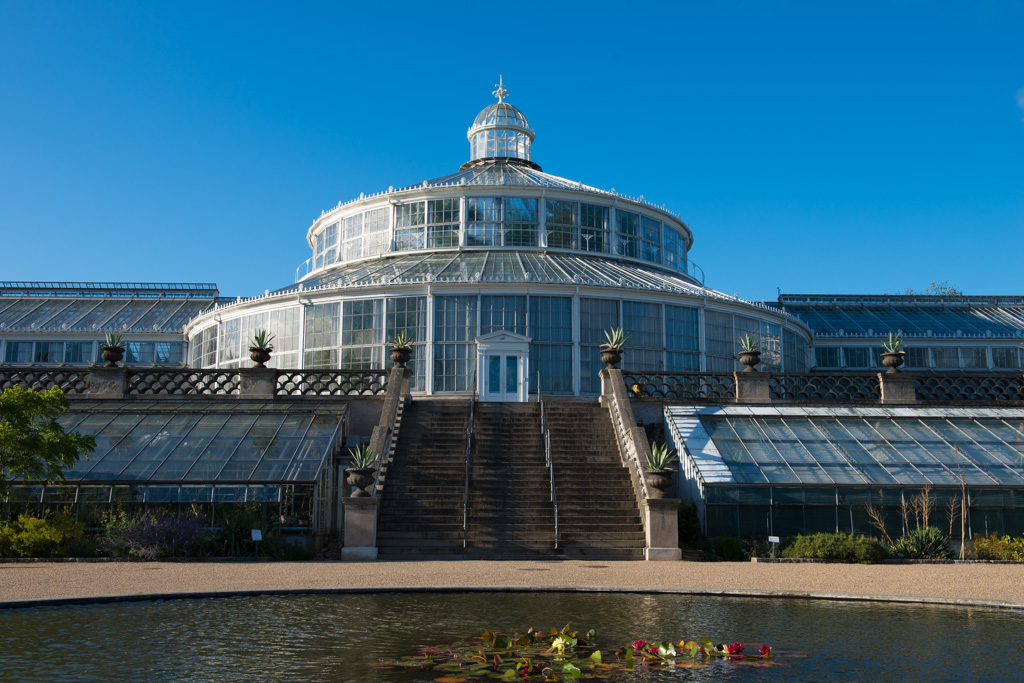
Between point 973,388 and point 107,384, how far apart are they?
26.3 m

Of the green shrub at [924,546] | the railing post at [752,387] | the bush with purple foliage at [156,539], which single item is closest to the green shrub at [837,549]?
the green shrub at [924,546]

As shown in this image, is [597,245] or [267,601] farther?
[597,245]

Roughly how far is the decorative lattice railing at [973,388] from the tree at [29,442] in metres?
23.5

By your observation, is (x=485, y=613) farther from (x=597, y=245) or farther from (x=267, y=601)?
(x=597, y=245)

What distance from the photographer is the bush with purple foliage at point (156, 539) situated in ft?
58.2

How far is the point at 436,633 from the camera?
10.0 m

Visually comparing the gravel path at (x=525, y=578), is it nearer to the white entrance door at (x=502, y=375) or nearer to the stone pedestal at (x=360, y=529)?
the stone pedestal at (x=360, y=529)

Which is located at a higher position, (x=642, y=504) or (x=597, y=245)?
(x=597, y=245)

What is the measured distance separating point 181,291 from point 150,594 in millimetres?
41453

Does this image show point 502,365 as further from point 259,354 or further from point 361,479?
point 361,479

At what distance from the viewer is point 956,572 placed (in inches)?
641

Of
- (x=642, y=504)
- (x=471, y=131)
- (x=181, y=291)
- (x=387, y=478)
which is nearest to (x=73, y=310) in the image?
(x=181, y=291)

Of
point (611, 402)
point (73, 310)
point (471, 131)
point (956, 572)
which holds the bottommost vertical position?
point (956, 572)

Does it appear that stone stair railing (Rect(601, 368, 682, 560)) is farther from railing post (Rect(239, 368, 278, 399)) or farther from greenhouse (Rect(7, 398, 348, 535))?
railing post (Rect(239, 368, 278, 399))
